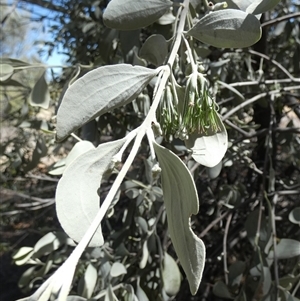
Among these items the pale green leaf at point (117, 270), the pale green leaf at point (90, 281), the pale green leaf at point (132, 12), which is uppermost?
the pale green leaf at point (132, 12)

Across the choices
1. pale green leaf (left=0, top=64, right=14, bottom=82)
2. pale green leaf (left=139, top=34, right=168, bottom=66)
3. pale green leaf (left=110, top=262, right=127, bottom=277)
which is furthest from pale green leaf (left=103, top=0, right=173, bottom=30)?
pale green leaf (left=110, top=262, right=127, bottom=277)

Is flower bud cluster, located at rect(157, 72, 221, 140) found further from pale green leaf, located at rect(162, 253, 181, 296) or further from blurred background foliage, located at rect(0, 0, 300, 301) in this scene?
Answer: pale green leaf, located at rect(162, 253, 181, 296)

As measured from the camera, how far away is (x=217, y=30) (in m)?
0.47

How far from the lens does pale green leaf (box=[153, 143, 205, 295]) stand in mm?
384

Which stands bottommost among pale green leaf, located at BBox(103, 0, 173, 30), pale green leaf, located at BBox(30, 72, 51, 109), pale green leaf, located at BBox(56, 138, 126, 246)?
pale green leaf, located at BBox(30, 72, 51, 109)

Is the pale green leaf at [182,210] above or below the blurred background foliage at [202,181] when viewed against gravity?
above

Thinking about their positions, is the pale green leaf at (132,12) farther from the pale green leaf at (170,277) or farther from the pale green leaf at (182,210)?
the pale green leaf at (170,277)

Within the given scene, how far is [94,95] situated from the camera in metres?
0.42

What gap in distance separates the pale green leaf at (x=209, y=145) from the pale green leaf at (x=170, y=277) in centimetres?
39

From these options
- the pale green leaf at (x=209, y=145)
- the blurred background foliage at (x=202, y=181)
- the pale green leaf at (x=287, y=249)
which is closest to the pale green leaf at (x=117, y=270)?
the blurred background foliage at (x=202, y=181)

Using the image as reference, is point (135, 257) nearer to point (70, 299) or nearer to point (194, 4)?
point (70, 299)

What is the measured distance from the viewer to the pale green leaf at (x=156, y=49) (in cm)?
58

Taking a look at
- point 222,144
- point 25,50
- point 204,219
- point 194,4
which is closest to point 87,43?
point 204,219

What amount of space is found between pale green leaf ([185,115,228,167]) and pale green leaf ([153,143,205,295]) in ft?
0.23
